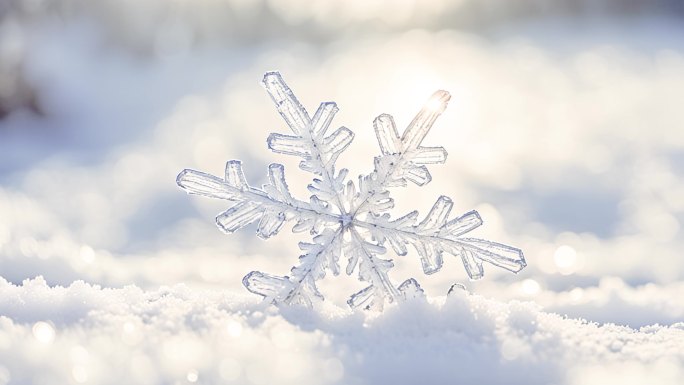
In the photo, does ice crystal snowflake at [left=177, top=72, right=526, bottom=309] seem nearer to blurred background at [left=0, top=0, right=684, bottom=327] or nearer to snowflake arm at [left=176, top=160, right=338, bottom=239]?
snowflake arm at [left=176, top=160, right=338, bottom=239]

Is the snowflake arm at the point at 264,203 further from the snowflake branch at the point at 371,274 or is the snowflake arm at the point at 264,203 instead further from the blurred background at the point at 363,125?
the blurred background at the point at 363,125

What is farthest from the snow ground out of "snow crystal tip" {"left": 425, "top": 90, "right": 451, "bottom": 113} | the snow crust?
"snow crystal tip" {"left": 425, "top": 90, "right": 451, "bottom": 113}

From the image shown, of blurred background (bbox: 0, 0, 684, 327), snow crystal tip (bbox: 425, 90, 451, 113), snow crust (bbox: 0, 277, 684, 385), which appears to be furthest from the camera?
blurred background (bbox: 0, 0, 684, 327)

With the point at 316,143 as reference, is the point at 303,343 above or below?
below

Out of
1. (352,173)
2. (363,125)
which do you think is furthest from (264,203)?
(363,125)

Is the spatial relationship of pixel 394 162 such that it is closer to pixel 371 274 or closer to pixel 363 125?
pixel 371 274

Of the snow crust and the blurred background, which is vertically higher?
the blurred background
